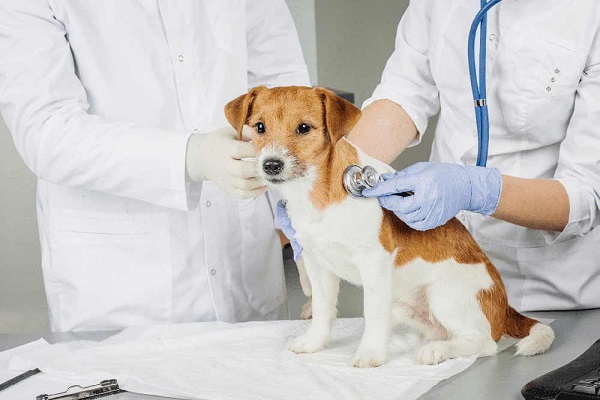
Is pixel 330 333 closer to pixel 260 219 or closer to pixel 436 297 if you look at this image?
pixel 436 297

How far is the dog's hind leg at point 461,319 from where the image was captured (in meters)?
1.40

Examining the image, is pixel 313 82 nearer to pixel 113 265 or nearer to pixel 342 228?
pixel 113 265

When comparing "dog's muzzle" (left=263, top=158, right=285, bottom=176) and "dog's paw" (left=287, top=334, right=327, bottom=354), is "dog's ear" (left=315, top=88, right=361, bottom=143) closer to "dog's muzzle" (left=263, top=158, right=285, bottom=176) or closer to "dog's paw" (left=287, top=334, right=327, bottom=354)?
"dog's muzzle" (left=263, top=158, right=285, bottom=176)

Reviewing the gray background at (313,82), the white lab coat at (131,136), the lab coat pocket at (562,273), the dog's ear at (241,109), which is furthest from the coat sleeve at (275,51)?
the gray background at (313,82)

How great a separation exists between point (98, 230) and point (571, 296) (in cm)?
104

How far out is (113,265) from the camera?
5.66ft

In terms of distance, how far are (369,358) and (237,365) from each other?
0.78 ft

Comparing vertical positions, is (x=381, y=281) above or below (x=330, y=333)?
above

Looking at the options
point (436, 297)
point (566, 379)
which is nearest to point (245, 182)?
point (436, 297)

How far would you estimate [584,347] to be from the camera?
1454 millimetres

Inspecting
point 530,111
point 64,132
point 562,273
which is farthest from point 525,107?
point 64,132

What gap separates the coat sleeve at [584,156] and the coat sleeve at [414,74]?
387 millimetres

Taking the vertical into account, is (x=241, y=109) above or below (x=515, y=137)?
above

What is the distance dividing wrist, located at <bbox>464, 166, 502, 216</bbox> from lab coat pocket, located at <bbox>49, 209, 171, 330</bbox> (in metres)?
0.68
